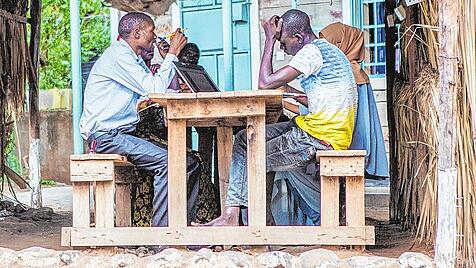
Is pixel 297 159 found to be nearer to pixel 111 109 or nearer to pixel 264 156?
pixel 264 156

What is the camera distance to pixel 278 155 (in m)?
4.35

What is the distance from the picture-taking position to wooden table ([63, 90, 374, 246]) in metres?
3.98

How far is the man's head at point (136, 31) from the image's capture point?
4.59 metres

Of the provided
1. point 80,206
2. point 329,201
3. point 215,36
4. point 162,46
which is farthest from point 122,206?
point 215,36

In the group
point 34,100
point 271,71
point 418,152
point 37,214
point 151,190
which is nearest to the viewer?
point 271,71

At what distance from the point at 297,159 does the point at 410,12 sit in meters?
1.41

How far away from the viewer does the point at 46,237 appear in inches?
213

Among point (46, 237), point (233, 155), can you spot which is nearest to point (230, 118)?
point (233, 155)

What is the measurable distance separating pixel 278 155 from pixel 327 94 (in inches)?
18.9

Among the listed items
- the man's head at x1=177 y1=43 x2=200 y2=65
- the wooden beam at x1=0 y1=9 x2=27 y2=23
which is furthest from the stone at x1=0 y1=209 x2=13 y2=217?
the man's head at x1=177 y1=43 x2=200 y2=65

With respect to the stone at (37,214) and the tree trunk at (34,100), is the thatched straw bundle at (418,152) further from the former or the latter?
the tree trunk at (34,100)

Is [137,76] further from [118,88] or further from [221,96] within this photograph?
[221,96]

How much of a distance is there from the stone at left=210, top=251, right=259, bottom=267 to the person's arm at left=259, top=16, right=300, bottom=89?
105cm

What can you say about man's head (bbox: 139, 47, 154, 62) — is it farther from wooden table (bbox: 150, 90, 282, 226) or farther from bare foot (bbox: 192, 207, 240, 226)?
bare foot (bbox: 192, 207, 240, 226)
